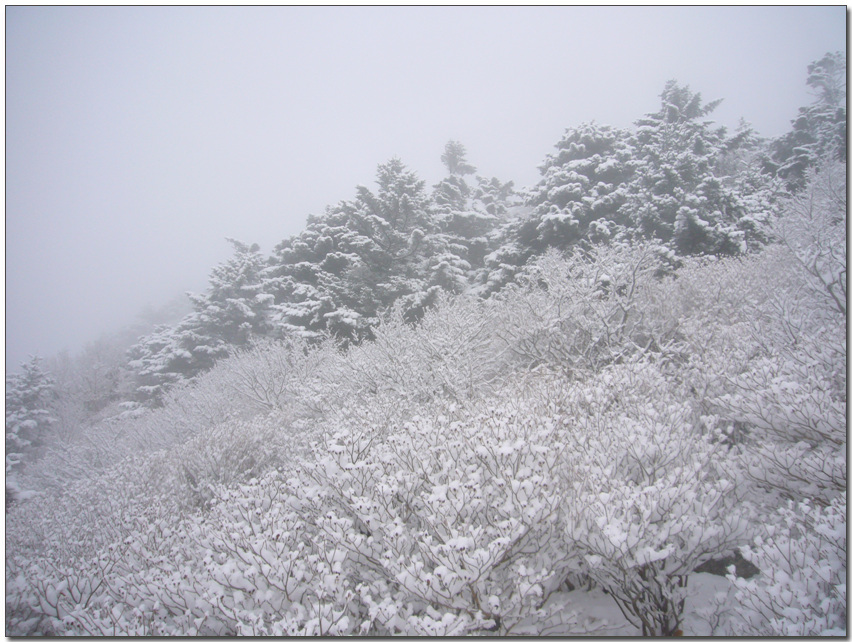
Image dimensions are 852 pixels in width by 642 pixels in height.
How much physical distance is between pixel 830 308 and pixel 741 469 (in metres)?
5.99

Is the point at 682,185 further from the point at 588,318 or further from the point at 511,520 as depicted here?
the point at 511,520

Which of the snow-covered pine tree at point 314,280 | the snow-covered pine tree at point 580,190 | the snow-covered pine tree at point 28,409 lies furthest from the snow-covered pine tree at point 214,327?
the snow-covered pine tree at point 580,190

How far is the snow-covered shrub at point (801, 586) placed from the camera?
10.1 ft

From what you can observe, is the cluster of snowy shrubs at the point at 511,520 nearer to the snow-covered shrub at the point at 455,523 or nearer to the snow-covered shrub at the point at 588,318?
the snow-covered shrub at the point at 455,523

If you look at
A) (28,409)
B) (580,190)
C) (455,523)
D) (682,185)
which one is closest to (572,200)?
(580,190)

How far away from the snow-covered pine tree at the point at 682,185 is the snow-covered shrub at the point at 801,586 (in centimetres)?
1412

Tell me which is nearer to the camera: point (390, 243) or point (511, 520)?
point (511, 520)

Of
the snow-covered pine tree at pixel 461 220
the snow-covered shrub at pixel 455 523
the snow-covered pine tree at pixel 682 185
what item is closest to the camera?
the snow-covered shrub at pixel 455 523

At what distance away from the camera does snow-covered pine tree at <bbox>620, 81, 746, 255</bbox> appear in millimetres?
16844

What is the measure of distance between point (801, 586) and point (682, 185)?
20.2 metres

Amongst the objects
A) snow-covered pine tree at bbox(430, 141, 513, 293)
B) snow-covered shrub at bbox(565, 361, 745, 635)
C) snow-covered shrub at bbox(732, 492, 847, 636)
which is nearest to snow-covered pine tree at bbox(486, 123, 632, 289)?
snow-covered pine tree at bbox(430, 141, 513, 293)

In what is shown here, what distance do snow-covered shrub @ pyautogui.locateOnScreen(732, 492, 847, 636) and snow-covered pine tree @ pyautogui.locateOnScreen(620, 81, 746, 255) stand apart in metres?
14.1

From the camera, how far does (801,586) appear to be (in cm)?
315

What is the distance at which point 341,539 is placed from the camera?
390 cm
